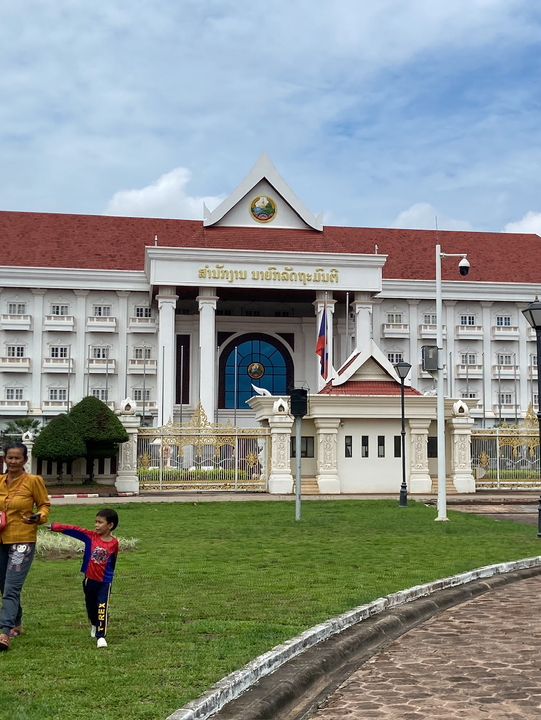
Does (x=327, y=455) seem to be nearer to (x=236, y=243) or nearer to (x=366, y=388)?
(x=366, y=388)

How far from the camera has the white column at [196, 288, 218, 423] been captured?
53500mm

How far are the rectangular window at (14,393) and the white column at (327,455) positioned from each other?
116ft

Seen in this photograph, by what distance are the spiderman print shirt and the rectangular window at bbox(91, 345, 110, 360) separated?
55.1 metres

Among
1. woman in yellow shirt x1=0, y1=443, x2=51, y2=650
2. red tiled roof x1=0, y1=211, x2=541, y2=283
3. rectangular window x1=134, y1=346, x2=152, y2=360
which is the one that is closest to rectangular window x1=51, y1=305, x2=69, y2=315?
red tiled roof x1=0, y1=211, x2=541, y2=283

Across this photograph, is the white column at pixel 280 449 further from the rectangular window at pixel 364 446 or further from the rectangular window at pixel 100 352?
the rectangular window at pixel 100 352

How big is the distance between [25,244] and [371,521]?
159 feet

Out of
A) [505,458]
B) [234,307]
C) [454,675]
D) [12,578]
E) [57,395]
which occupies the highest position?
[234,307]

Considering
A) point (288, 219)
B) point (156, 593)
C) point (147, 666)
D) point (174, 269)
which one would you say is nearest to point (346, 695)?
point (147, 666)

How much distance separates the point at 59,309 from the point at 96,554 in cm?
5545

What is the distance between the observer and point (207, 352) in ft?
178

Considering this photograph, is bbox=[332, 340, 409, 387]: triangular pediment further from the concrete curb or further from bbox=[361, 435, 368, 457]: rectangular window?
the concrete curb

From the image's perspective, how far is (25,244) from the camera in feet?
204

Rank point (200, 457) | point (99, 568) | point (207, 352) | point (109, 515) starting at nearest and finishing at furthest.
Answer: point (99, 568) < point (109, 515) < point (200, 457) < point (207, 352)

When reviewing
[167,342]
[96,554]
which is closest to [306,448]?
[96,554]
